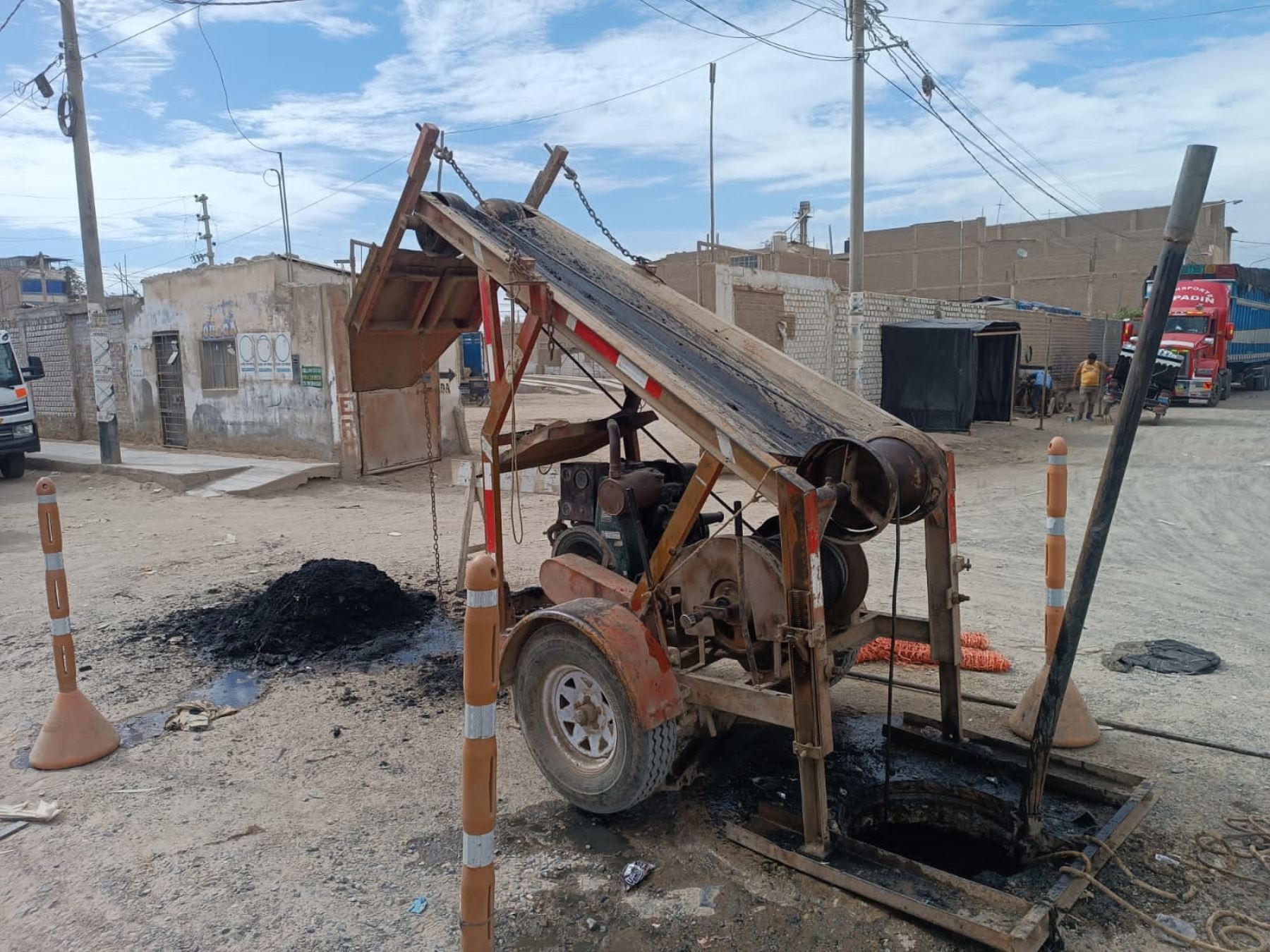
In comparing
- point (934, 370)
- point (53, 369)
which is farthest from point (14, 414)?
point (934, 370)

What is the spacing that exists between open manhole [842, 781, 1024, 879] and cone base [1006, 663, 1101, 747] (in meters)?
0.70

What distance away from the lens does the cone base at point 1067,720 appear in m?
4.29

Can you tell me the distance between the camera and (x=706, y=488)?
3551mm

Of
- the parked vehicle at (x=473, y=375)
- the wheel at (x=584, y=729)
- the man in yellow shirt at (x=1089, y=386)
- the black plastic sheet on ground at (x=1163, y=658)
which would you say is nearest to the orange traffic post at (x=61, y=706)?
the wheel at (x=584, y=729)

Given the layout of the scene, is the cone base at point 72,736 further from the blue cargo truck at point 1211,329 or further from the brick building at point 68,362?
the blue cargo truck at point 1211,329

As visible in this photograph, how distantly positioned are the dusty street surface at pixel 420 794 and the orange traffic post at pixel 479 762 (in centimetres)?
73

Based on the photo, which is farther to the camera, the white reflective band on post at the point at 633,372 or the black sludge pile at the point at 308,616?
the black sludge pile at the point at 308,616

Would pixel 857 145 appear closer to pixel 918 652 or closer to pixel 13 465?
pixel 918 652

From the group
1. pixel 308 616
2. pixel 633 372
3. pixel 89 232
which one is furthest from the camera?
pixel 89 232

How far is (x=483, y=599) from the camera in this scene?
2.37 m

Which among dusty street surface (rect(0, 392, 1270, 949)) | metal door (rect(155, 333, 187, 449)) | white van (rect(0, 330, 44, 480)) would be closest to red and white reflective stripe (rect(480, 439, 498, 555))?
dusty street surface (rect(0, 392, 1270, 949))

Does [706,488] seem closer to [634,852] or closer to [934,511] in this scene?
[934,511]

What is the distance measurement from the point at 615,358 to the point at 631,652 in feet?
4.08

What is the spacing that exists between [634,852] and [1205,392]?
1008 inches
